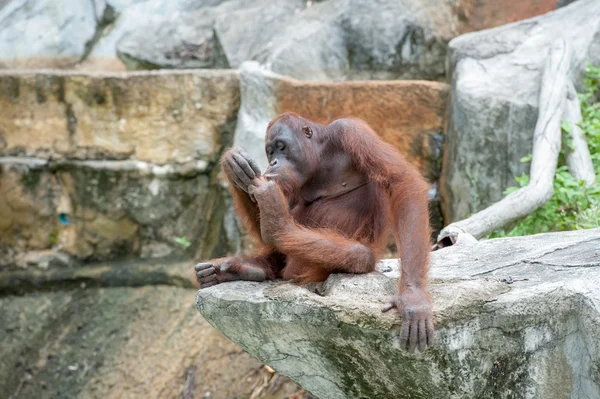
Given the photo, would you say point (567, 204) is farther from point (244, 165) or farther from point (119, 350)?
point (119, 350)

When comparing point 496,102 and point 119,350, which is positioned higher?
point 496,102

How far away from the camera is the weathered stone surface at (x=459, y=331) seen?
2.46m

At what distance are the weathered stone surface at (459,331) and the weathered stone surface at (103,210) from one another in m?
3.38

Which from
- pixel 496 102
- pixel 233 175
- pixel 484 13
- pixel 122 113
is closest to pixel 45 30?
pixel 122 113

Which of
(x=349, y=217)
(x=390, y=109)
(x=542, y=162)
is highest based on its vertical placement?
(x=349, y=217)

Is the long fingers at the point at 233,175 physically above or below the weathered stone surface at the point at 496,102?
above

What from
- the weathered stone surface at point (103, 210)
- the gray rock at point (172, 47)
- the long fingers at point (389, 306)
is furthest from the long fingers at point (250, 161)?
the gray rock at point (172, 47)

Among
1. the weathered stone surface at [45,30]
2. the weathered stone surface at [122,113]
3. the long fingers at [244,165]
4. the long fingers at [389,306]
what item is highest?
the long fingers at [244,165]

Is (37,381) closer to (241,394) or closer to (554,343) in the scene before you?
(241,394)

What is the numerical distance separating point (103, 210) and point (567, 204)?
3.68 metres

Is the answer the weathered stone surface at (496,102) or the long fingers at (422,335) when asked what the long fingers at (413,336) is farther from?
the weathered stone surface at (496,102)

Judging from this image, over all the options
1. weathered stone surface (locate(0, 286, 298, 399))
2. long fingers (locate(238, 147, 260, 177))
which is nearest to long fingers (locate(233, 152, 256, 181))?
long fingers (locate(238, 147, 260, 177))

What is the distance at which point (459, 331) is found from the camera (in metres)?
2.45

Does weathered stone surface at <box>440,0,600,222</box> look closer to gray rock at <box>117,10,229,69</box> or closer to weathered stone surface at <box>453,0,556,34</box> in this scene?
weathered stone surface at <box>453,0,556,34</box>
